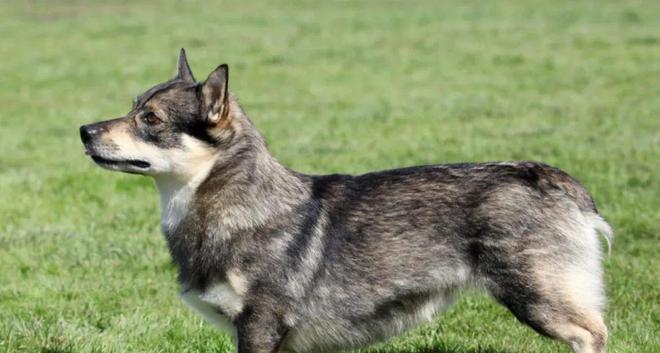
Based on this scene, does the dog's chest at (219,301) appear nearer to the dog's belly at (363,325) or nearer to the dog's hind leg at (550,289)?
the dog's belly at (363,325)

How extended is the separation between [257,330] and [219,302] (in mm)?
251

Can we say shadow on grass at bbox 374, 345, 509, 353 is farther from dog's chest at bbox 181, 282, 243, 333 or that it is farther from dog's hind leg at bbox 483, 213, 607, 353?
dog's chest at bbox 181, 282, 243, 333

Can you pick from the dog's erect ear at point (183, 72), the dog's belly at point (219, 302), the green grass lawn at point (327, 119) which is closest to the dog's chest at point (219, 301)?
the dog's belly at point (219, 302)

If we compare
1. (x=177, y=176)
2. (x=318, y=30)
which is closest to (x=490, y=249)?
(x=177, y=176)

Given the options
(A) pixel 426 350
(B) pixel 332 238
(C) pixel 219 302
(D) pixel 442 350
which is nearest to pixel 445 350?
(D) pixel 442 350

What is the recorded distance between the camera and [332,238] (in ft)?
18.7

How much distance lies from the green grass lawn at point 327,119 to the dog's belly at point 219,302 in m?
1.19

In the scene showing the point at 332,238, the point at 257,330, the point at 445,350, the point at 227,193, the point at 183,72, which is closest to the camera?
the point at 257,330

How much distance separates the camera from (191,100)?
5.55 m

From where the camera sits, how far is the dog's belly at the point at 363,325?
5.61 m

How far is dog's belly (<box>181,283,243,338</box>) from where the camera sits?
5379 mm

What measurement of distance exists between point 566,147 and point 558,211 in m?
8.12

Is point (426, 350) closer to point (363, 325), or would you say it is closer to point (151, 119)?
point (363, 325)

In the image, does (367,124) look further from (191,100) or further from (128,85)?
(191,100)
